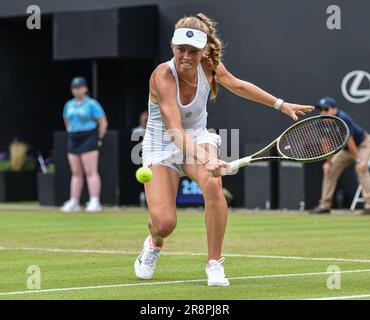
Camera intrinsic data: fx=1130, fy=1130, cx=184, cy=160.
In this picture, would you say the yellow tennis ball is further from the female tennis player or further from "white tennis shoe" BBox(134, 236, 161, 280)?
"white tennis shoe" BBox(134, 236, 161, 280)

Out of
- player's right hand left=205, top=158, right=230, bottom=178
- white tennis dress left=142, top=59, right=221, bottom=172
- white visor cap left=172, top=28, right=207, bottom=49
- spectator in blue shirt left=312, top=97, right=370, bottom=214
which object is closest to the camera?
player's right hand left=205, top=158, right=230, bottom=178

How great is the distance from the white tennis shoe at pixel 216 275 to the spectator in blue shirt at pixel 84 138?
11281 mm

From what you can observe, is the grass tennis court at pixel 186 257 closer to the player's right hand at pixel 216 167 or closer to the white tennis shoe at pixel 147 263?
the white tennis shoe at pixel 147 263

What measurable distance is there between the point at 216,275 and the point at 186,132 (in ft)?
3.90

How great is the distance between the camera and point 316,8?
67.5 feet

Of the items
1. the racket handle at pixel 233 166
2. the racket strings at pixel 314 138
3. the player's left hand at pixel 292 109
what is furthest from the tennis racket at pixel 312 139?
the player's left hand at pixel 292 109

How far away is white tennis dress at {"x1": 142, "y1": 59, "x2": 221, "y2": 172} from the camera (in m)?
9.09

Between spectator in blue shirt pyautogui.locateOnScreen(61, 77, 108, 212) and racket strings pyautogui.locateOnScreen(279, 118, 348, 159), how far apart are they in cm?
1117

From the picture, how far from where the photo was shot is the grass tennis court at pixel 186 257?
27.9ft

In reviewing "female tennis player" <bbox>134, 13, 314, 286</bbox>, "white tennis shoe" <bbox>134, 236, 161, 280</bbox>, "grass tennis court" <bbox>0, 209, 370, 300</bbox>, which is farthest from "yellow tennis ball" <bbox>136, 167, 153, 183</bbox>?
"grass tennis court" <bbox>0, 209, 370, 300</bbox>

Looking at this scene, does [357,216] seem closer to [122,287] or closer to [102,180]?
[102,180]
